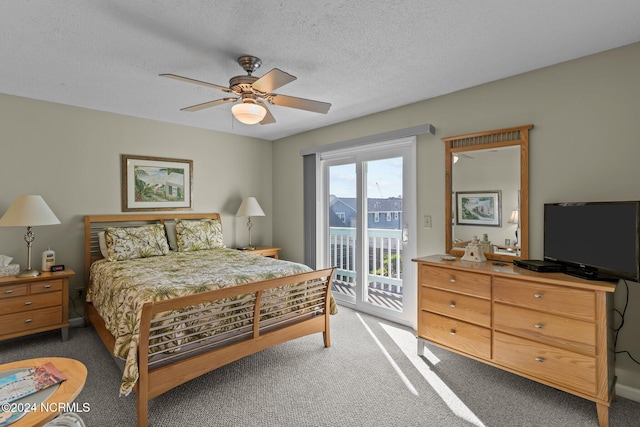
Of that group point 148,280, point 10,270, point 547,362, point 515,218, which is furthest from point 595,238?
point 10,270

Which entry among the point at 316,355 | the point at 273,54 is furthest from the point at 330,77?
the point at 316,355

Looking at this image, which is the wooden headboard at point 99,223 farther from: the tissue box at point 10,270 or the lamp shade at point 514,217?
the lamp shade at point 514,217

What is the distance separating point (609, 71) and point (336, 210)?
3.05 m

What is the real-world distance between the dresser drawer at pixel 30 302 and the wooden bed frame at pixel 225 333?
0.35 metres

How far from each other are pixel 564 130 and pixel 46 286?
4.77m

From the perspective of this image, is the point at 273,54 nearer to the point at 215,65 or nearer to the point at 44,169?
the point at 215,65

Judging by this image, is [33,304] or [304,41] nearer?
[304,41]

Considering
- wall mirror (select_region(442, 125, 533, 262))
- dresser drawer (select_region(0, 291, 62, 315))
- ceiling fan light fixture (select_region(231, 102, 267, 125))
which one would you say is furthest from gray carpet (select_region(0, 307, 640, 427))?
ceiling fan light fixture (select_region(231, 102, 267, 125))

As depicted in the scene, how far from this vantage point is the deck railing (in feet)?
12.4

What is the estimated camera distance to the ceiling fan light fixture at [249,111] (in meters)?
2.24

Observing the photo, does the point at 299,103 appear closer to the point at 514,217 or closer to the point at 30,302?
the point at 514,217

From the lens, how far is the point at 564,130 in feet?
8.16

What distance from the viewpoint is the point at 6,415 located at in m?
1.22

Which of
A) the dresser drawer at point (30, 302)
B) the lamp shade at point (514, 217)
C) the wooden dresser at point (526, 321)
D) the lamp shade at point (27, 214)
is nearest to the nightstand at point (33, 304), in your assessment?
the dresser drawer at point (30, 302)
